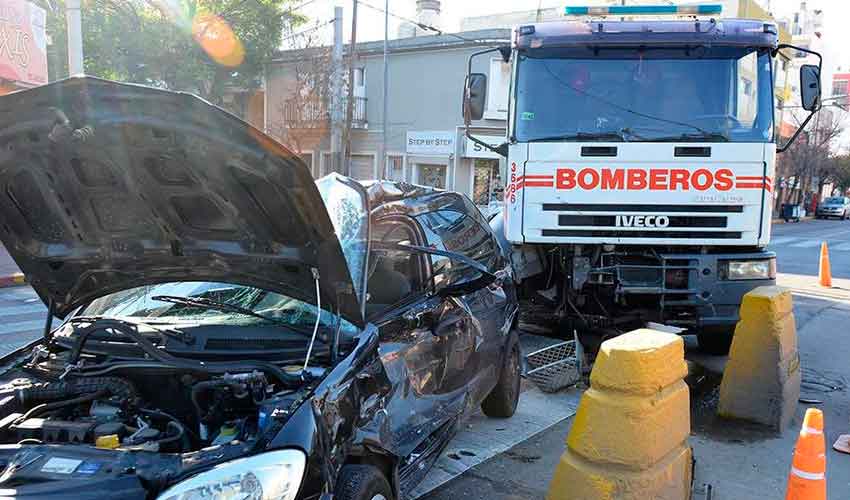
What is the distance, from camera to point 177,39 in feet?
72.4

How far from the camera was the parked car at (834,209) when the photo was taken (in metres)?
43.8

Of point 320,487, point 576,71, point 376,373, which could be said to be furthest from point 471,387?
point 576,71

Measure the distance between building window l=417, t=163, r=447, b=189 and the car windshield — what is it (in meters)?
20.5

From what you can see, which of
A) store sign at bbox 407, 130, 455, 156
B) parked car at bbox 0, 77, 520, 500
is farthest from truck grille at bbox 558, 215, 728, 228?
store sign at bbox 407, 130, 455, 156

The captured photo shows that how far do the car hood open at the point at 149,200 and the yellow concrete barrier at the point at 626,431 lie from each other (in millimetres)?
1173

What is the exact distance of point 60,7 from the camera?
68.4 ft

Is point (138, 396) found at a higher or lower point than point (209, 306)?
lower

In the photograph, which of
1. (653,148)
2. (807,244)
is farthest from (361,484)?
(807,244)

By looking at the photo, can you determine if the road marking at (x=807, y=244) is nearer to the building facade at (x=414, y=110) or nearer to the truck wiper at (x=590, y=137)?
the building facade at (x=414, y=110)

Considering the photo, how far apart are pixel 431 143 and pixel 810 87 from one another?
17.8 metres

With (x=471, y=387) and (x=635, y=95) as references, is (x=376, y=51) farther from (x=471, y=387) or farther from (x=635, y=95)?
(x=471, y=387)

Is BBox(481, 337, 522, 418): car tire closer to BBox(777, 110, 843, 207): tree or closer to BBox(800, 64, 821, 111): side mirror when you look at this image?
BBox(800, 64, 821, 111): side mirror

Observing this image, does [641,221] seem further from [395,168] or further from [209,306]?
[395,168]

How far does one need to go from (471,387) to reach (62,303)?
237 cm
